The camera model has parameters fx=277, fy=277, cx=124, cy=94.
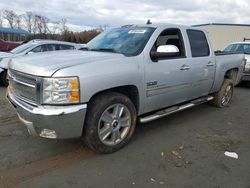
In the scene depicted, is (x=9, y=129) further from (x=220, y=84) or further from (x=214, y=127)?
(x=220, y=84)

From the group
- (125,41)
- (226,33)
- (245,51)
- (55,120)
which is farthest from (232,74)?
(226,33)

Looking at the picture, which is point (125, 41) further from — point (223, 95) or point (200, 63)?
point (223, 95)

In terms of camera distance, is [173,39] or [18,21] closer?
[173,39]

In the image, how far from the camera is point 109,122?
398 centimetres

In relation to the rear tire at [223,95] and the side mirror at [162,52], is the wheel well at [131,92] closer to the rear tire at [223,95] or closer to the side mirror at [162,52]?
the side mirror at [162,52]

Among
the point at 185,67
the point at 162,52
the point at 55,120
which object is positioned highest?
the point at 162,52

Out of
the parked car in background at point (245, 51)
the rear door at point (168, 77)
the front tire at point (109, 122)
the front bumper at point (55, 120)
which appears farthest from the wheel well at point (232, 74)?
the front bumper at point (55, 120)

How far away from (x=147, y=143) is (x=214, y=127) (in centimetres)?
174

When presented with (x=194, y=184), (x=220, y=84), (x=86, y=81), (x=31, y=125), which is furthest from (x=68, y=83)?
(x=220, y=84)

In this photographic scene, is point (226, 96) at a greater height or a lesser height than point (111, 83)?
lesser

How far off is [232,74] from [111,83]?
15.2 feet

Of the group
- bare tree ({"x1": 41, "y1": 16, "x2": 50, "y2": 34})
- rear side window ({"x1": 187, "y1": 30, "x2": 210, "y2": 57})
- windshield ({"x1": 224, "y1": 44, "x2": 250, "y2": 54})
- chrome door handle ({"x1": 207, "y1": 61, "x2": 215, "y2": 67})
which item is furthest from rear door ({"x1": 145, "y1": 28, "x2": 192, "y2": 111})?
bare tree ({"x1": 41, "y1": 16, "x2": 50, "y2": 34})

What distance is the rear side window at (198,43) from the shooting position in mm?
5469

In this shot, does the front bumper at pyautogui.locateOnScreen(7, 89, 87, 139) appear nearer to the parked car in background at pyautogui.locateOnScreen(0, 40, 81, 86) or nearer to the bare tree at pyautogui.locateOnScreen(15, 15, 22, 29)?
the parked car in background at pyautogui.locateOnScreen(0, 40, 81, 86)
